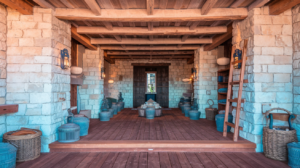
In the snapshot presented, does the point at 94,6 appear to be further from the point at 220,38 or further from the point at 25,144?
the point at 220,38

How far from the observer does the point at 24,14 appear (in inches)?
127

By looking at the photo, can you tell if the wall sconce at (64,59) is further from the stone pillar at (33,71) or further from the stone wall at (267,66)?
the stone wall at (267,66)

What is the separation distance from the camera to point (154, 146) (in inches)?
125

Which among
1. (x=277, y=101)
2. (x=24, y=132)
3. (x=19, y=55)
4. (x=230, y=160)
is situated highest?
(x=19, y=55)

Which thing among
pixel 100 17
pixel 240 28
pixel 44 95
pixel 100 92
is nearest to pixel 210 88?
pixel 240 28

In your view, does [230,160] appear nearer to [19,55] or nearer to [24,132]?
[24,132]

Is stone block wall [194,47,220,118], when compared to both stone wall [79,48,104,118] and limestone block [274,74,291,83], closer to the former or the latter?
limestone block [274,74,291,83]

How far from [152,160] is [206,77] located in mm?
4189

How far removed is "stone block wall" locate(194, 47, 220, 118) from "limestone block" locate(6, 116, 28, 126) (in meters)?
5.08

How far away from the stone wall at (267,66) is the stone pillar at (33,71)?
387 centimetres

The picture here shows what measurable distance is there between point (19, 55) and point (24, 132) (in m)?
1.47

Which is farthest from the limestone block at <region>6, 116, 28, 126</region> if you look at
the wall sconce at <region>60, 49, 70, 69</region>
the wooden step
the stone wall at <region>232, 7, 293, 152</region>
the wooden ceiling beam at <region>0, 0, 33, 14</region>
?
the stone wall at <region>232, 7, 293, 152</region>

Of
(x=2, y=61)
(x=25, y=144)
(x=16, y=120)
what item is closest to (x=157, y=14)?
(x=2, y=61)

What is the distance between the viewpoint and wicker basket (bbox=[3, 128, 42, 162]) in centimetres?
264
